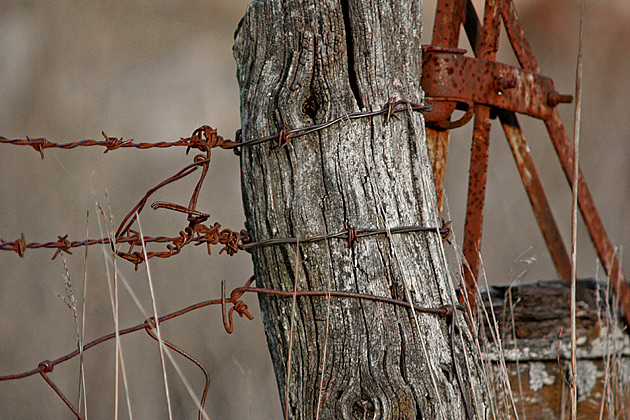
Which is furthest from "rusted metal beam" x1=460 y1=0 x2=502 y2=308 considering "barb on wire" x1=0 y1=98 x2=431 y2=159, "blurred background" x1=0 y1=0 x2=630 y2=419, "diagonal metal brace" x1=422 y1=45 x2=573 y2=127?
"blurred background" x1=0 y1=0 x2=630 y2=419

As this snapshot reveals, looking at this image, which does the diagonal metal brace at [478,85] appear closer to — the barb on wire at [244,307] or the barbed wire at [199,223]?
the barbed wire at [199,223]

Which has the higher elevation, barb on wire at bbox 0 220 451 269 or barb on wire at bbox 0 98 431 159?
barb on wire at bbox 0 98 431 159

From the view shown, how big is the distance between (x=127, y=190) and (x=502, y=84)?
4.47 m

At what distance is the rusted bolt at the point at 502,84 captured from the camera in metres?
1.92

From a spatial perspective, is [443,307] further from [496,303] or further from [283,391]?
[496,303]

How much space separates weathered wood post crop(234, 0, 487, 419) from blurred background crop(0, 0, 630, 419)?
312 cm

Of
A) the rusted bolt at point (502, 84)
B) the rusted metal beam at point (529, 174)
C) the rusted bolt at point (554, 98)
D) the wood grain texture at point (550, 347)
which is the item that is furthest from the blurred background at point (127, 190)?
the rusted bolt at point (502, 84)

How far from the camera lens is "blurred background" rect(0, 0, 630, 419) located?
4914 millimetres

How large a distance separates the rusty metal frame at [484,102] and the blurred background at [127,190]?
8.73 ft

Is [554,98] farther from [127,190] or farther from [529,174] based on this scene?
[127,190]

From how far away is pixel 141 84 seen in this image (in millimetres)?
5973

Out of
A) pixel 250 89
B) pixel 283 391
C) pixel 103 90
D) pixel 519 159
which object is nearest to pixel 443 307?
pixel 283 391

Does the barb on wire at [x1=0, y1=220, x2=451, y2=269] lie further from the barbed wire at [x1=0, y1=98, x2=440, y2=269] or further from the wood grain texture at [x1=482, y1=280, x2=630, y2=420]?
the wood grain texture at [x1=482, y1=280, x2=630, y2=420]

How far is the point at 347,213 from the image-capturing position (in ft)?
4.13
